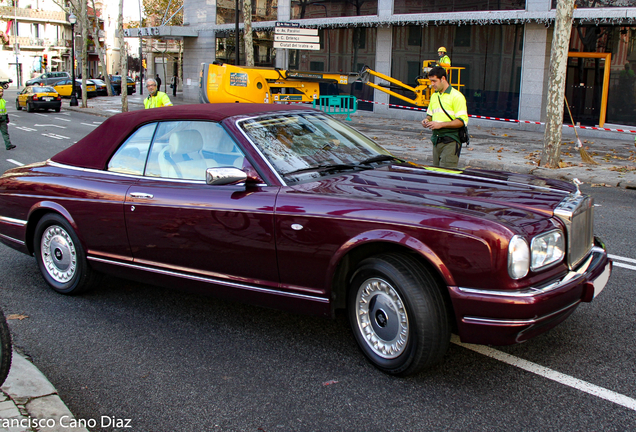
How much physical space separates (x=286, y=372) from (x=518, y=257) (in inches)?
60.4

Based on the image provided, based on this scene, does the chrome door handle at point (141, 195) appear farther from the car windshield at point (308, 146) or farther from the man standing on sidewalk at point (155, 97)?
the man standing on sidewalk at point (155, 97)

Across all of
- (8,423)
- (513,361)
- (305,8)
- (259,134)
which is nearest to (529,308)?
(513,361)

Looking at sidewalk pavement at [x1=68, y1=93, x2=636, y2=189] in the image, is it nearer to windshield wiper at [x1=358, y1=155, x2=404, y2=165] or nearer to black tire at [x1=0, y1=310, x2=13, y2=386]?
windshield wiper at [x1=358, y1=155, x2=404, y2=165]

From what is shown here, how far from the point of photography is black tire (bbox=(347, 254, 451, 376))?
337 centimetres

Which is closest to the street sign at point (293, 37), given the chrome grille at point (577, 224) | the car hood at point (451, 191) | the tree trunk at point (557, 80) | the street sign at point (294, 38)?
the street sign at point (294, 38)

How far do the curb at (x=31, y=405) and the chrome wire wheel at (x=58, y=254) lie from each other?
153 cm

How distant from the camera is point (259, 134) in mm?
4324

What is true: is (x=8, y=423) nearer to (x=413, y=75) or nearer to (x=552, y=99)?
(x=552, y=99)

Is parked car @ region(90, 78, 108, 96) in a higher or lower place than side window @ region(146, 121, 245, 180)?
higher

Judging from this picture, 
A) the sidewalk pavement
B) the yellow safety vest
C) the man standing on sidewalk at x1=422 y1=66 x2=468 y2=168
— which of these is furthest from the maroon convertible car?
the sidewalk pavement

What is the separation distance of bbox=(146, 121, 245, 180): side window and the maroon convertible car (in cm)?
1

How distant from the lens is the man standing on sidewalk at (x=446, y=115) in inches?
311

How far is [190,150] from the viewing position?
4.54 meters

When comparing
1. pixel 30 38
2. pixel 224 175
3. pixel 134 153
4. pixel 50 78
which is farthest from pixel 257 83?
pixel 30 38
